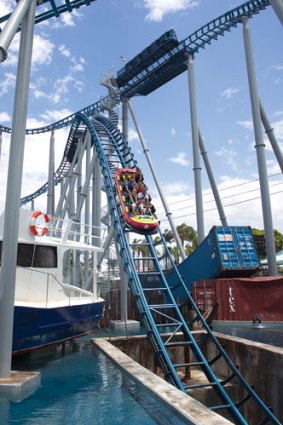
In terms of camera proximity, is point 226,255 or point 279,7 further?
point 226,255

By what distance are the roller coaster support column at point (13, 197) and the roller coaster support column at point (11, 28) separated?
0.39 m

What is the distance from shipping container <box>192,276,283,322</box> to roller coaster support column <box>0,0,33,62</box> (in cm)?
1230

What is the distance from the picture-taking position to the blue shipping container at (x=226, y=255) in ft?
55.6

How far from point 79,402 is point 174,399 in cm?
167

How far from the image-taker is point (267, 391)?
8.55m

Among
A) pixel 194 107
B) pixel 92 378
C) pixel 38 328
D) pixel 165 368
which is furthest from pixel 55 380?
pixel 194 107

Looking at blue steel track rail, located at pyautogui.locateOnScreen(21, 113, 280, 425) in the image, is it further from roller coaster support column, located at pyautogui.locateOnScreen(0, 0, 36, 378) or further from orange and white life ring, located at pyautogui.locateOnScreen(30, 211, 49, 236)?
roller coaster support column, located at pyautogui.locateOnScreen(0, 0, 36, 378)

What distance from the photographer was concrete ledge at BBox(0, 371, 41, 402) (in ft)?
17.9

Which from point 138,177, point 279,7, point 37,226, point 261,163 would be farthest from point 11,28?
point 261,163

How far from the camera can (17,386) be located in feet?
18.0

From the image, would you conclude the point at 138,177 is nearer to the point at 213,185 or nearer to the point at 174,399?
the point at 174,399

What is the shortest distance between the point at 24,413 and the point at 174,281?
15.3 m

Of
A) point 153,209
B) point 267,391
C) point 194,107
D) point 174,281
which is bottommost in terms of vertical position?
point 267,391

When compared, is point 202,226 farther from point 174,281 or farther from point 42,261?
point 42,261
